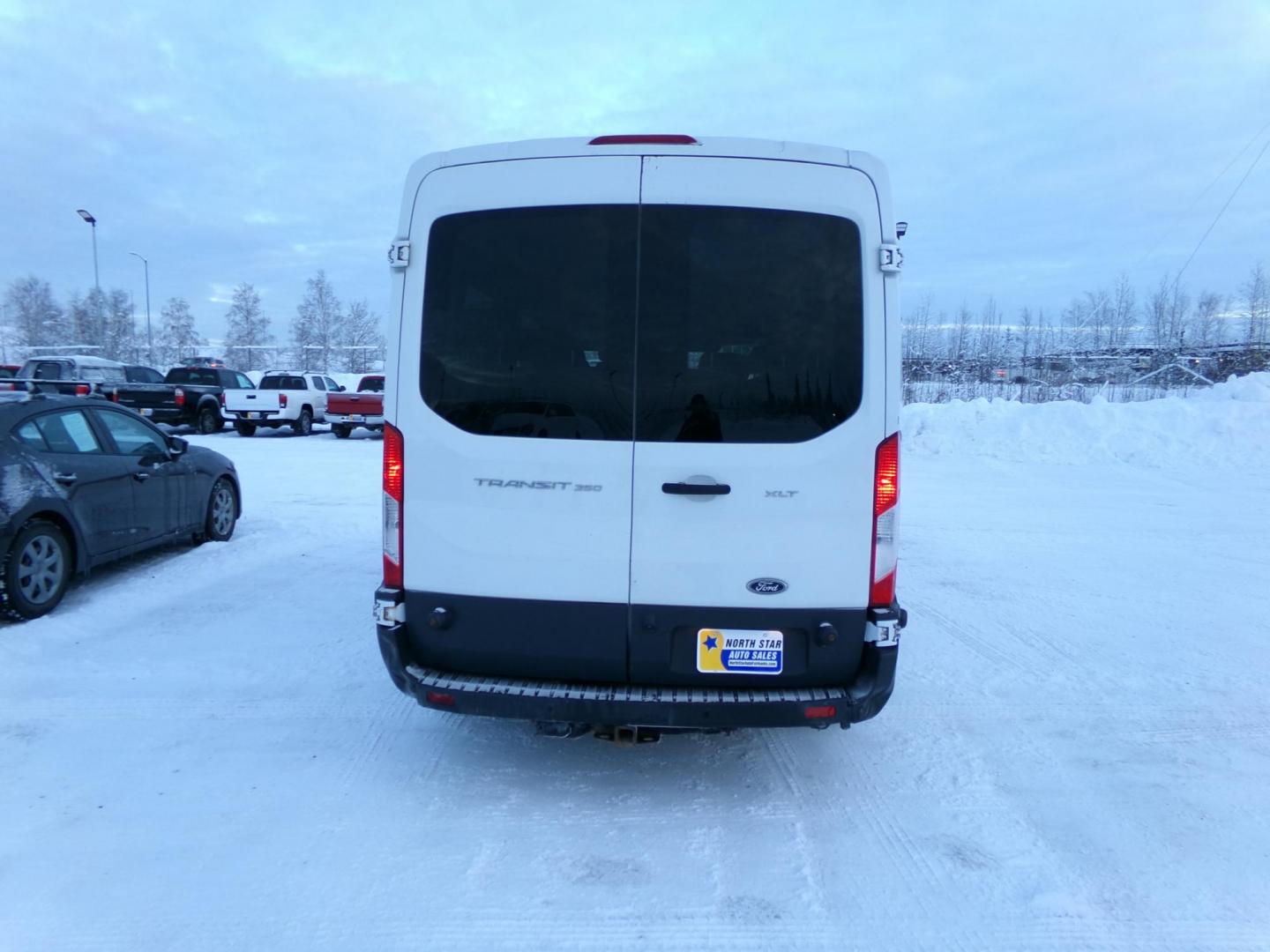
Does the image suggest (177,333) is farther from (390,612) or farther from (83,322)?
(390,612)

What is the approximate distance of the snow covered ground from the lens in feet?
9.51

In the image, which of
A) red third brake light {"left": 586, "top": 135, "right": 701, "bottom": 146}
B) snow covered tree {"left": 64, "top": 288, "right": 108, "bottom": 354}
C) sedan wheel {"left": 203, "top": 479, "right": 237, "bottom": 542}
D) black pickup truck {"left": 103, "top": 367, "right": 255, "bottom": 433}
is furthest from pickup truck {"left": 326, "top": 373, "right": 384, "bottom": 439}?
snow covered tree {"left": 64, "top": 288, "right": 108, "bottom": 354}

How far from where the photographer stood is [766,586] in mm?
3359

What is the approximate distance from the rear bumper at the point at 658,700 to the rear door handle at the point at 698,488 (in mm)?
840

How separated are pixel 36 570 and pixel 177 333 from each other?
90241 millimetres

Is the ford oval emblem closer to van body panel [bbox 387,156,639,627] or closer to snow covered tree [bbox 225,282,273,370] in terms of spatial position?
van body panel [bbox 387,156,639,627]

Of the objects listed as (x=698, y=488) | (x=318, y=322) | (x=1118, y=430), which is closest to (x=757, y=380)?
(x=698, y=488)

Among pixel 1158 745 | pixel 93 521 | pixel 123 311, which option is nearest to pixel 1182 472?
pixel 1158 745

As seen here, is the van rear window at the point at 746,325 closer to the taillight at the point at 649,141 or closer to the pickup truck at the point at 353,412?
the taillight at the point at 649,141

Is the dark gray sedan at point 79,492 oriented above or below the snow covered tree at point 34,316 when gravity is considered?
below

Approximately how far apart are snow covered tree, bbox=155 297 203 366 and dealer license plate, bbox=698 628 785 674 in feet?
300

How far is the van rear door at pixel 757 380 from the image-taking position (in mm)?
3297

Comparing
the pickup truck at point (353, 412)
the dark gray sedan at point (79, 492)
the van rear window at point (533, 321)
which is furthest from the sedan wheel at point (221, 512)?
the pickup truck at point (353, 412)

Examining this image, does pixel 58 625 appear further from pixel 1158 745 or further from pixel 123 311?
pixel 123 311
